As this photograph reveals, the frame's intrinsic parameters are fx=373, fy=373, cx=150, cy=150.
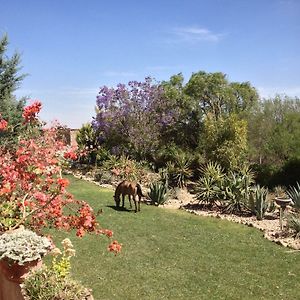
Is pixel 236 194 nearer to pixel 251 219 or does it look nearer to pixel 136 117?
pixel 251 219

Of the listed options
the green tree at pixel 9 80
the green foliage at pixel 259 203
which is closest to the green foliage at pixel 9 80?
the green tree at pixel 9 80

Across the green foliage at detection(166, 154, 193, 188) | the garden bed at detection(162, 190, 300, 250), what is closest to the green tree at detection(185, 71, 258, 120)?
the green foliage at detection(166, 154, 193, 188)

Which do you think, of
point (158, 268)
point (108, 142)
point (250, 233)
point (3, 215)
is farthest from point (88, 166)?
point (3, 215)

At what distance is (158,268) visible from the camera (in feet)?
24.8

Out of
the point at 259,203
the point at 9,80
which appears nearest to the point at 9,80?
the point at 9,80

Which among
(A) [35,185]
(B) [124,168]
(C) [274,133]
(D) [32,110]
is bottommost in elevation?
(B) [124,168]

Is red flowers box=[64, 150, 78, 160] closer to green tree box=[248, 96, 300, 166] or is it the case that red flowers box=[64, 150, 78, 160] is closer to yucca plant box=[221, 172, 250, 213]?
yucca plant box=[221, 172, 250, 213]

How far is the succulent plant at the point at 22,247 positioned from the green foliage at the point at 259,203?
918 centimetres

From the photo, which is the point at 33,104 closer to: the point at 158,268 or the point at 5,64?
the point at 158,268

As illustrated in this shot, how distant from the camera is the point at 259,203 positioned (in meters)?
12.0

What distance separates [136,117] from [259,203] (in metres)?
12.2

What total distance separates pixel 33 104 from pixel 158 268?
4.25 m

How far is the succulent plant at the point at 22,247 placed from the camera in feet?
12.4

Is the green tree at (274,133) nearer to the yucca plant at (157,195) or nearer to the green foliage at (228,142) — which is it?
the green foliage at (228,142)
